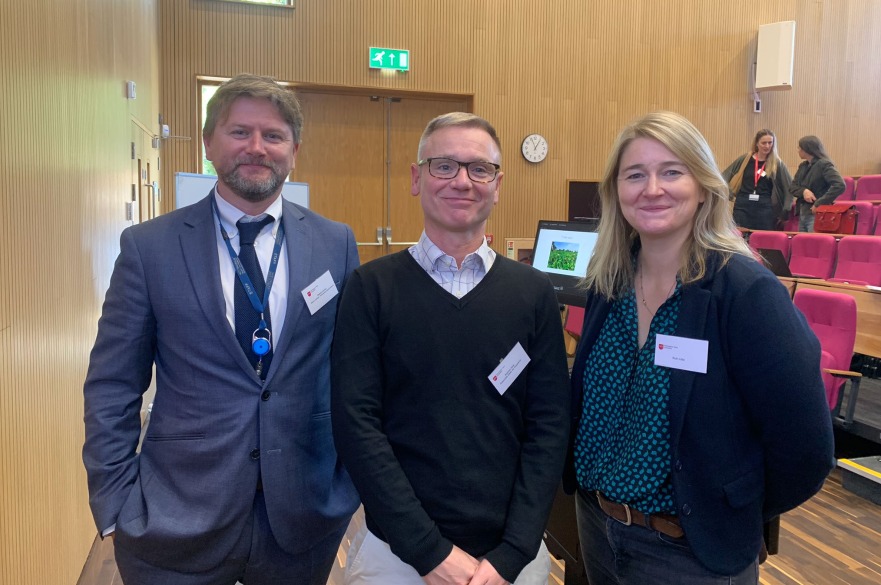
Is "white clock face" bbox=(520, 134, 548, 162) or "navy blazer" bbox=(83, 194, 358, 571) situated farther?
"white clock face" bbox=(520, 134, 548, 162)

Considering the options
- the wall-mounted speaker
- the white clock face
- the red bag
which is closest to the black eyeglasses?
the white clock face

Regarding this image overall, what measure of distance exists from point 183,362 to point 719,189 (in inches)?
47.4

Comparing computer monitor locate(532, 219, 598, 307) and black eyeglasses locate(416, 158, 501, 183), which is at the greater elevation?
black eyeglasses locate(416, 158, 501, 183)

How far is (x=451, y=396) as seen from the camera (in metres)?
1.32

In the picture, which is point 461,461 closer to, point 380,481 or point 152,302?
point 380,481

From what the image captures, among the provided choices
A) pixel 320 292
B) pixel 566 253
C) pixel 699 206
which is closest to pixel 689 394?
pixel 699 206

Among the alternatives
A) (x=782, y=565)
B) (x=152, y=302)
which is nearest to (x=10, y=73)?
(x=152, y=302)

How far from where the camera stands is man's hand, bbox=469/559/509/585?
1.27 meters

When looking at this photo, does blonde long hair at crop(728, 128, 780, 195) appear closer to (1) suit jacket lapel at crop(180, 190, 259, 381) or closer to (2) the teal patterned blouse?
(2) the teal patterned blouse

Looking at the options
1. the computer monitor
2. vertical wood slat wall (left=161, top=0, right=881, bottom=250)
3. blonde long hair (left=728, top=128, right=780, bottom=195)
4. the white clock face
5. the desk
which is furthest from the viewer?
the white clock face

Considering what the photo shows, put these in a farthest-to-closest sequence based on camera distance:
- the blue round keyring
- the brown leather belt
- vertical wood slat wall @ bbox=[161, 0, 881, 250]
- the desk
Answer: vertical wood slat wall @ bbox=[161, 0, 881, 250] < the desk < the blue round keyring < the brown leather belt

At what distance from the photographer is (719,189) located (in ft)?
4.45

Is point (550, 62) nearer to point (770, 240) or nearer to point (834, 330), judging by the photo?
point (770, 240)

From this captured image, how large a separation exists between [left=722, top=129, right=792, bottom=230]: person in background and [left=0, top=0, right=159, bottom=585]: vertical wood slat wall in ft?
21.8
